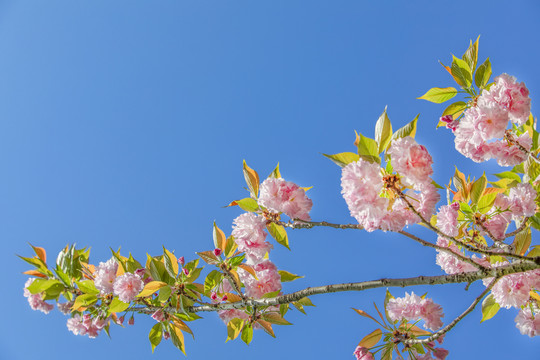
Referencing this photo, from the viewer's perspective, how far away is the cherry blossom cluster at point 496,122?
178 centimetres

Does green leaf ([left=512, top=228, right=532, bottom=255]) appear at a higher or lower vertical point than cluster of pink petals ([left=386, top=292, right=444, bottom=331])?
higher

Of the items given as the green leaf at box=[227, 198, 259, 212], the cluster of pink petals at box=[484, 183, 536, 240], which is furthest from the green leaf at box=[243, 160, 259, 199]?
the cluster of pink petals at box=[484, 183, 536, 240]

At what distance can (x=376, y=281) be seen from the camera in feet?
5.25

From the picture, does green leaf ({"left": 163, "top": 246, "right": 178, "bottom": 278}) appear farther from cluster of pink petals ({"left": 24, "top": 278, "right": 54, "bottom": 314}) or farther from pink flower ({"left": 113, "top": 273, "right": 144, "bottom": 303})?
cluster of pink petals ({"left": 24, "top": 278, "right": 54, "bottom": 314})

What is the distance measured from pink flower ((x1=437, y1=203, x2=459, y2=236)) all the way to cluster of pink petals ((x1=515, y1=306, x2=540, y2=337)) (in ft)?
2.45

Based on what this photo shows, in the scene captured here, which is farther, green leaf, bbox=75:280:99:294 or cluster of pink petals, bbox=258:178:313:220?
green leaf, bbox=75:280:99:294

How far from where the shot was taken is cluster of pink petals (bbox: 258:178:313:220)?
1778mm

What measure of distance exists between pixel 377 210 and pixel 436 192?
1.02 feet

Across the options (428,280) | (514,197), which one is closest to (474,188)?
(514,197)

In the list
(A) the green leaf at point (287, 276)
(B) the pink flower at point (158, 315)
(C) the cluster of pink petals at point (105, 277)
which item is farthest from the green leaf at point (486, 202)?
(C) the cluster of pink petals at point (105, 277)

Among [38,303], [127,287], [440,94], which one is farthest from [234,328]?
[440,94]

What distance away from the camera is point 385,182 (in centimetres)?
147

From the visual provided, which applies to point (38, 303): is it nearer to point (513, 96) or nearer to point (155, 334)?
point (155, 334)

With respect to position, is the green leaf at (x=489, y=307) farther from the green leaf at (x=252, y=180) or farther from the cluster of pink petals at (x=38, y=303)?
the cluster of pink petals at (x=38, y=303)
